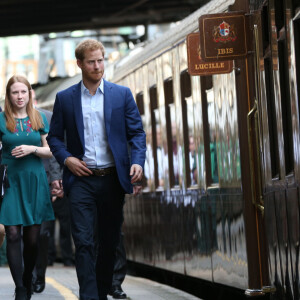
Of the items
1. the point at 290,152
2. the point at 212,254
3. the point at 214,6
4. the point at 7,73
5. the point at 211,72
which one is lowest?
the point at 212,254

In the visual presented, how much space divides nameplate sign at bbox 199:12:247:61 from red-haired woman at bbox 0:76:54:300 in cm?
148

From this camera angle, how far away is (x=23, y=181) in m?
9.10

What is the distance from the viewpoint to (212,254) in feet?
34.6

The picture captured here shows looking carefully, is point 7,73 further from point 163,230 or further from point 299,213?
point 299,213

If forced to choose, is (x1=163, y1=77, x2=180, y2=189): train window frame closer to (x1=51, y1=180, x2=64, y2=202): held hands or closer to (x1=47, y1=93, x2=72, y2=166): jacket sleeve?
(x1=51, y1=180, x2=64, y2=202): held hands

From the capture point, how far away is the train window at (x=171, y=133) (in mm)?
12344

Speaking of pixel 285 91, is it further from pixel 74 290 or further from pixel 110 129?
pixel 74 290

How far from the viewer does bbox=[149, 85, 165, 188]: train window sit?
522 inches

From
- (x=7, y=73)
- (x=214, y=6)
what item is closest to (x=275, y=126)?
(x=214, y=6)

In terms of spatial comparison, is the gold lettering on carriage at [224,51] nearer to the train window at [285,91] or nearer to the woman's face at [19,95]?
the woman's face at [19,95]

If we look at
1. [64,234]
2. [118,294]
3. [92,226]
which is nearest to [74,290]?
[118,294]

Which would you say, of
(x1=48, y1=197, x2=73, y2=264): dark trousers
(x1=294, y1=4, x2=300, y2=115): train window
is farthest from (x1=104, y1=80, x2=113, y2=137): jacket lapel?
(x1=48, y1=197, x2=73, y2=264): dark trousers

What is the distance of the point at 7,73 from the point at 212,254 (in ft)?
269

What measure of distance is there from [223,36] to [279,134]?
6.76 ft
